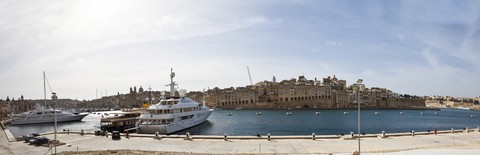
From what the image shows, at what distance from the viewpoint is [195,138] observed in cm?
3522

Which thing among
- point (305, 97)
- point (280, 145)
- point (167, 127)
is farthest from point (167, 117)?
point (305, 97)

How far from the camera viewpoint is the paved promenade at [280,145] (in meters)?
26.8

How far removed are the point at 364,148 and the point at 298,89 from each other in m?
156

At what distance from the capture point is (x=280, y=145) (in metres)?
29.8

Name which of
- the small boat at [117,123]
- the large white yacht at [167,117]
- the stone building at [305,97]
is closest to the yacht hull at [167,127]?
the large white yacht at [167,117]

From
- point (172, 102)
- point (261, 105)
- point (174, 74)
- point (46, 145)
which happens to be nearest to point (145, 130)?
point (172, 102)

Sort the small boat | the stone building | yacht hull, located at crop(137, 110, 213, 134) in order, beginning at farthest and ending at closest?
the stone building < the small boat < yacht hull, located at crop(137, 110, 213, 134)

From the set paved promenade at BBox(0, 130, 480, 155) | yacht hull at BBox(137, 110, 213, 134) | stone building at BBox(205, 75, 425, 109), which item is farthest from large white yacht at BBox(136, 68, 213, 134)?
stone building at BBox(205, 75, 425, 109)

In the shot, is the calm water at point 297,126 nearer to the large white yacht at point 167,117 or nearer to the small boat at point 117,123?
the large white yacht at point 167,117

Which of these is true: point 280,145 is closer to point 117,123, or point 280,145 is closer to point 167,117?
point 167,117

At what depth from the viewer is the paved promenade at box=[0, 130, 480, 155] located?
26.8m

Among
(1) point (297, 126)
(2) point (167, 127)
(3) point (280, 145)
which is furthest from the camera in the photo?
(1) point (297, 126)

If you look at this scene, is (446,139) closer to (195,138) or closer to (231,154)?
(231,154)

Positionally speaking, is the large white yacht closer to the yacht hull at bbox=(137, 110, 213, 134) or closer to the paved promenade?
the yacht hull at bbox=(137, 110, 213, 134)
